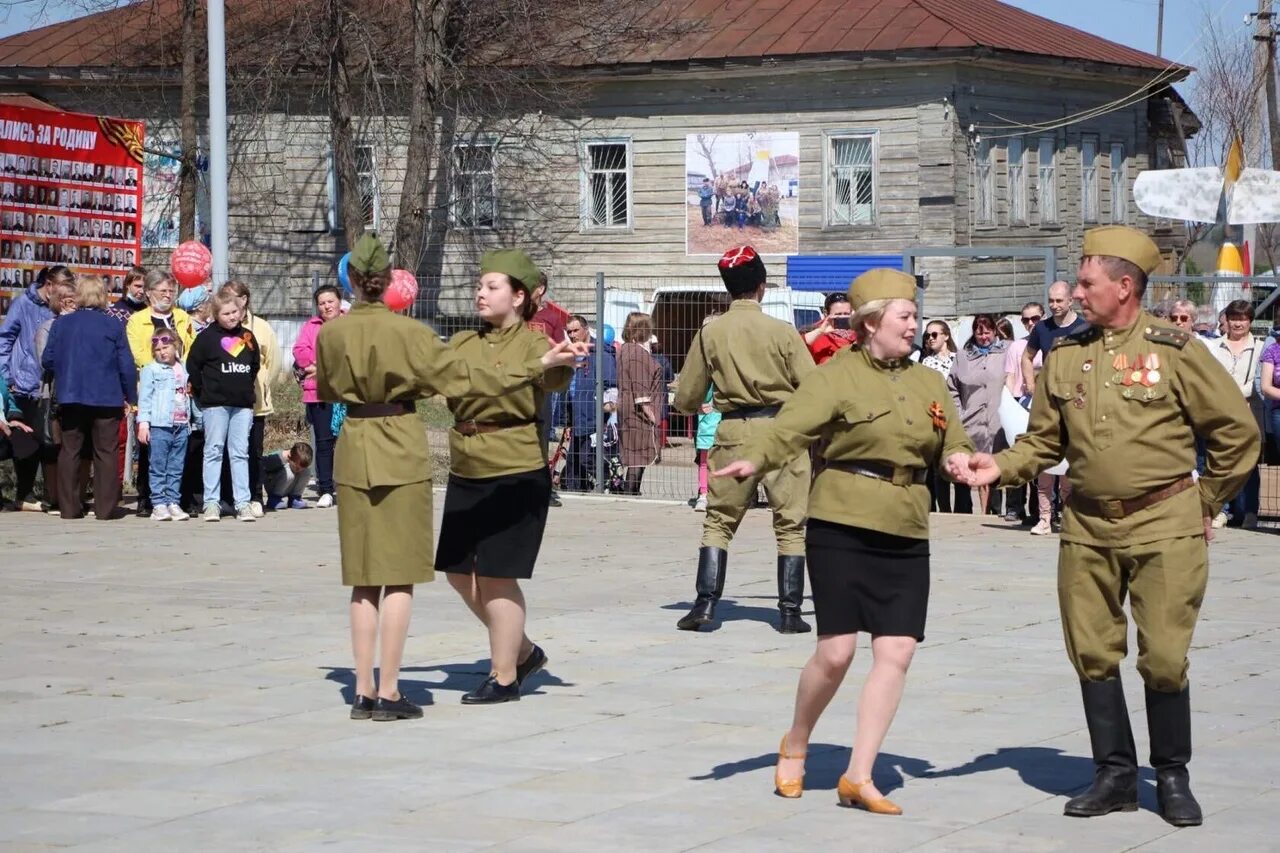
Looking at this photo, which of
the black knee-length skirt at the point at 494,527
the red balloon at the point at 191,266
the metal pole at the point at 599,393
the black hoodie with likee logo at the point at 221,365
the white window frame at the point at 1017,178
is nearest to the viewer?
the black knee-length skirt at the point at 494,527

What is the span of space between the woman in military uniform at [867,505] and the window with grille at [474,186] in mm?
27316

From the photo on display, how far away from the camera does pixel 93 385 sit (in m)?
15.2

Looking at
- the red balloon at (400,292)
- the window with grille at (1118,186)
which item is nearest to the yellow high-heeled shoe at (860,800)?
the red balloon at (400,292)

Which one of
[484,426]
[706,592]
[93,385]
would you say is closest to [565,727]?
[484,426]

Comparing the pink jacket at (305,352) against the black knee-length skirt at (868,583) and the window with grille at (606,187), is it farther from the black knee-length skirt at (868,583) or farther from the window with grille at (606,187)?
the window with grille at (606,187)

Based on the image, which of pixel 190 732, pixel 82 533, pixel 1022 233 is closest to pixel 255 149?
pixel 1022 233

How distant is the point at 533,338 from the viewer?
26.6 feet

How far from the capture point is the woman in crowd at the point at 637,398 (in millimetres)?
17203

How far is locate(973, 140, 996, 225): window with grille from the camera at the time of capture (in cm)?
3128

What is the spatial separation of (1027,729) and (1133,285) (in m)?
2.07

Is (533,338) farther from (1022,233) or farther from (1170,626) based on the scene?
(1022,233)

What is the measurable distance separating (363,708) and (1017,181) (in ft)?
87.6

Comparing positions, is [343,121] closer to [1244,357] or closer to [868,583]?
[1244,357]

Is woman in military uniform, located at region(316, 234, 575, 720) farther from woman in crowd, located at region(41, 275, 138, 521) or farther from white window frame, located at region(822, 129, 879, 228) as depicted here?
white window frame, located at region(822, 129, 879, 228)
